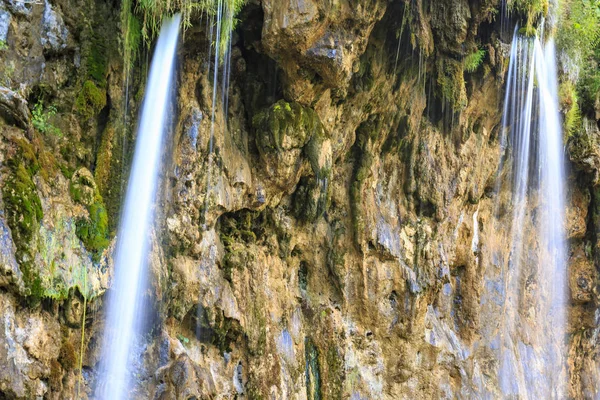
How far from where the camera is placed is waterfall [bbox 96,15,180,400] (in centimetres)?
679

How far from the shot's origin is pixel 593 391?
615 inches

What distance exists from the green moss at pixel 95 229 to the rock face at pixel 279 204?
0.02m

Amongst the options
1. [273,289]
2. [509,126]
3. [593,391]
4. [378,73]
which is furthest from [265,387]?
Answer: [593,391]

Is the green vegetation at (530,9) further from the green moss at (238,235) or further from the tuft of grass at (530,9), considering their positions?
the green moss at (238,235)

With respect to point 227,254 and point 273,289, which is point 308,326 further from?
point 227,254

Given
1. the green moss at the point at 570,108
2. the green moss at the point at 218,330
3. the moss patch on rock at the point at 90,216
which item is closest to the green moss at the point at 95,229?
the moss patch on rock at the point at 90,216

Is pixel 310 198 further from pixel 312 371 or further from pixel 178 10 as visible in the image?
pixel 178 10

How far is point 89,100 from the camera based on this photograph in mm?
6980

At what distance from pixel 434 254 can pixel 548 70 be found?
16.0 ft

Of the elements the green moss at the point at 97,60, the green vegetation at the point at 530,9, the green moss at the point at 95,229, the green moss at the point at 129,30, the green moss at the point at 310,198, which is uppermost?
the green vegetation at the point at 530,9

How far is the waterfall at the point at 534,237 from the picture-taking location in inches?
479

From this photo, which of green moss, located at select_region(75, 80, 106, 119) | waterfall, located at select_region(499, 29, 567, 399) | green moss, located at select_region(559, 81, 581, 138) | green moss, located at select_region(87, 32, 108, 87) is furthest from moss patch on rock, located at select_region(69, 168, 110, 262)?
green moss, located at select_region(559, 81, 581, 138)

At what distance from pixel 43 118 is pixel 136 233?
183cm

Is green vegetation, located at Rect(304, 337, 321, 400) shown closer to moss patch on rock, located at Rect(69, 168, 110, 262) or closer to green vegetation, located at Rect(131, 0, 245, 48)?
moss patch on rock, located at Rect(69, 168, 110, 262)
